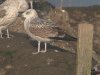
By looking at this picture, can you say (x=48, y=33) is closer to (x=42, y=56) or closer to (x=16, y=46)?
(x=42, y=56)

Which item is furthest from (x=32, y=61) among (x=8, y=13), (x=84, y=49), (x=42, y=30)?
(x=84, y=49)

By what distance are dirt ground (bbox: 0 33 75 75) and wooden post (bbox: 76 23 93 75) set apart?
2.42 meters

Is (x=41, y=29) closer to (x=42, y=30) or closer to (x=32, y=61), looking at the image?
(x=42, y=30)

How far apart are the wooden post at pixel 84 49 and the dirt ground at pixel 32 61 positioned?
2418 millimetres

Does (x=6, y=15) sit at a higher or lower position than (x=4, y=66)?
higher

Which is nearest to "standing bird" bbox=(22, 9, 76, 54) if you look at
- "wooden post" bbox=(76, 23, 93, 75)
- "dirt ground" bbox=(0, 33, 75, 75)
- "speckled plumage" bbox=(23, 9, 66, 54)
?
"speckled plumage" bbox=(23, 9, 66, 54)

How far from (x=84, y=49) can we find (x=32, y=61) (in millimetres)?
3742

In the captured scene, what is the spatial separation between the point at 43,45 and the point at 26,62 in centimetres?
158

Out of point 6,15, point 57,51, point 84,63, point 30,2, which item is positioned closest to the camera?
point 84,63

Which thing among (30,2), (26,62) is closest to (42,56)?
(26,62)

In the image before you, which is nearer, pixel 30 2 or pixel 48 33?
pixel 48 33

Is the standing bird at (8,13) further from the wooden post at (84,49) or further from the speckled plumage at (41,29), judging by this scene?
the wooden post at (84,49)

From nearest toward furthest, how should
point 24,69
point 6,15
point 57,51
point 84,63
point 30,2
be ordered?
point 84,63 < point 24,69 < point 57,51 < point 6,15 < point 30,2

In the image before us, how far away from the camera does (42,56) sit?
46.4 feet
